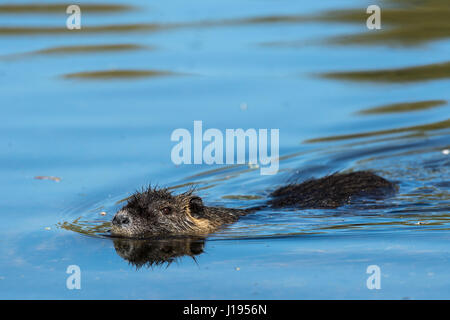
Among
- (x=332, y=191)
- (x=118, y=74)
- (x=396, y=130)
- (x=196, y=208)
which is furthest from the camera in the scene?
(x=118, y=74)

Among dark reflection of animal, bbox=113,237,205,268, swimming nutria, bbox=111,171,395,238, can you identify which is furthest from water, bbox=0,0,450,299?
swimming nutria, bbox=111,171,395,238

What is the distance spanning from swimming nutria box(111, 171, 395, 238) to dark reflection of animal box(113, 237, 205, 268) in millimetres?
120

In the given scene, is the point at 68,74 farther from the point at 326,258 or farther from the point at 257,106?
the point at 326,258

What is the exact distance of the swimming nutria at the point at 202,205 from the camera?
766 cm

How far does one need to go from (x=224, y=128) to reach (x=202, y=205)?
294cm

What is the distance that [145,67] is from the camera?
13.7 metres

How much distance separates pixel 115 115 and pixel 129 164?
1871mm

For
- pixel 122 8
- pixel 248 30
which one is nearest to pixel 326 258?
pixel 248 30

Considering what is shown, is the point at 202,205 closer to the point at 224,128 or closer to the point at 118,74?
the point at 224,128

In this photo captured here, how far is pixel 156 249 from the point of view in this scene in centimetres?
740

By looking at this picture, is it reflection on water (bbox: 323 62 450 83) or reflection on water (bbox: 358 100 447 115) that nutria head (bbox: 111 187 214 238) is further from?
reflection on water (bbox: 323 62 450 83)

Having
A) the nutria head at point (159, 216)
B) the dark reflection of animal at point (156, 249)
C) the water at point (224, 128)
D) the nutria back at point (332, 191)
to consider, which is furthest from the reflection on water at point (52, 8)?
the dark reflection of animal at point (156, 249)

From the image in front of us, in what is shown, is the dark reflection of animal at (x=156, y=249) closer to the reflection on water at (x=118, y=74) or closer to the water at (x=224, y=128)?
the water at (x=224, y=128)

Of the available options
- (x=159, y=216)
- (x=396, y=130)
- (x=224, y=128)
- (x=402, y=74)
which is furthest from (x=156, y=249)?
(x=402, y=74)
